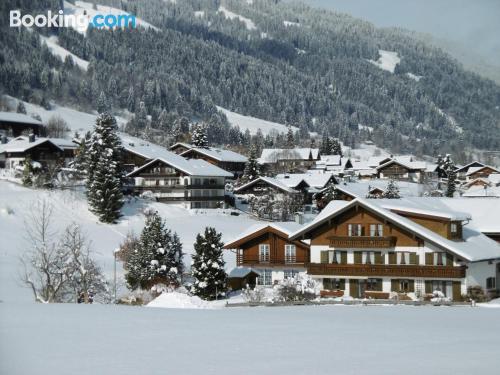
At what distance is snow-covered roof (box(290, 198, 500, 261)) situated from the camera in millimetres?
39719

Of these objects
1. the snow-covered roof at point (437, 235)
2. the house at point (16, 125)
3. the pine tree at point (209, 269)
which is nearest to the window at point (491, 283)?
the snow-covered roof at point (437, 235)

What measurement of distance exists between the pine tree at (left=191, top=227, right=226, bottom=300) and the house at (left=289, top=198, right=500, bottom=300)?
→ 479cm

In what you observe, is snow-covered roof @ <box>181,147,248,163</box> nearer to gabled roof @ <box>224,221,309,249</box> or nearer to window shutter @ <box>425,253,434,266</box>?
gabled roof @ <box>224,221,309,249</box>

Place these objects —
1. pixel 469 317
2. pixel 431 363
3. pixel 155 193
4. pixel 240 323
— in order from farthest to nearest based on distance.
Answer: pixel 155 193, pixel 469 317, pixel 240 323, pixel 431 363

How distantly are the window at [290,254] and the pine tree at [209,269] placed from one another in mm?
5312

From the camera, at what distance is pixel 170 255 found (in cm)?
4859

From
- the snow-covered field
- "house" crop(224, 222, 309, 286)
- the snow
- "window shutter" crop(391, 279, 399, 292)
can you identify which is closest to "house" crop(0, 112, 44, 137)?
the snow-covered field

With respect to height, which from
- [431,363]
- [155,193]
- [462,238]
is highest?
[155,193]

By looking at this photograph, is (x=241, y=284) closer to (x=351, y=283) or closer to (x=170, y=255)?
(x=170, y=255)

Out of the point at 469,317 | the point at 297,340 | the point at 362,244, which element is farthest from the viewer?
the point at 362,244

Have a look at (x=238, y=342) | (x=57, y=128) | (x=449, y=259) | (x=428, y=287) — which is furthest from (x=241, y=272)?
(x=57, y=128)

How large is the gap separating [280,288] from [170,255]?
11654 mm

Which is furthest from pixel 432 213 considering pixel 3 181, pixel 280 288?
pixel 3 181

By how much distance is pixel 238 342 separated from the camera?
50.5ft
